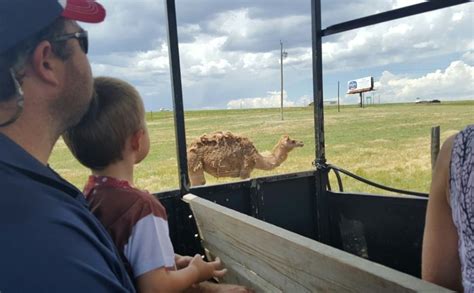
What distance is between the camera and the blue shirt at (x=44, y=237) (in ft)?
2.64

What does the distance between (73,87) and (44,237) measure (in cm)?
37

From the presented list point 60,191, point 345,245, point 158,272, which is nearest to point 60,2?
point 60,191

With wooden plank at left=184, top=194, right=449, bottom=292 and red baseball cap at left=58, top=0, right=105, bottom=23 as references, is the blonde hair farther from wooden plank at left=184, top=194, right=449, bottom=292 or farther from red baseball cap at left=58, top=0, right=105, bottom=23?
wooden plank at left=184, top=194, right=449, bottom=292

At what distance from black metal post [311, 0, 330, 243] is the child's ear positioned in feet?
6.47

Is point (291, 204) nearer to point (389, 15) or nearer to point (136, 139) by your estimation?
point (389, 15)

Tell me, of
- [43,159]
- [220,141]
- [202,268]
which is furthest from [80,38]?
[220,141]

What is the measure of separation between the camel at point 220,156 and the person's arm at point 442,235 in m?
7.87

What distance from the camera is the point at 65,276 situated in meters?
0.82

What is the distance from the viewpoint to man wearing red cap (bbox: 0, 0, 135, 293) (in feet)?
2.67

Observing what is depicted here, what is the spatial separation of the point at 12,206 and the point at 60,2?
445mm

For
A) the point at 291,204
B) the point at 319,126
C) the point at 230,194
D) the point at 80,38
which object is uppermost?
the point at 80,38

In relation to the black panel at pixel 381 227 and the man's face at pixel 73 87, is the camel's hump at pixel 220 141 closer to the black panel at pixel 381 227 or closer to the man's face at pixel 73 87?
the black panel at pixel 381 227

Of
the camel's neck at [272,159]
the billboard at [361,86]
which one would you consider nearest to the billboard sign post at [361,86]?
the billboard at [361,86]

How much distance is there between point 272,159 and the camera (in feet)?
33.3
